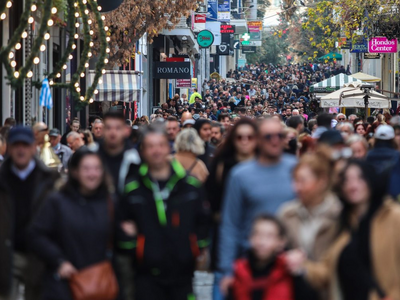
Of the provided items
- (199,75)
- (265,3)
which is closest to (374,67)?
(199,75)

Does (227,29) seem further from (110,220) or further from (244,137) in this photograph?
(110,220)

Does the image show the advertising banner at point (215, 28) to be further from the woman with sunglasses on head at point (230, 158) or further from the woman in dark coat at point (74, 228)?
the woman in dark coat at point (74, 228)

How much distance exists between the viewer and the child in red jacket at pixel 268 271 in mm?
5387

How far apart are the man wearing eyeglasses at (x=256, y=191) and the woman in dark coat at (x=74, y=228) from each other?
806mm

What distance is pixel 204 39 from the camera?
169 ft

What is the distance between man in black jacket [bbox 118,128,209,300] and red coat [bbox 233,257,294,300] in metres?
0.95

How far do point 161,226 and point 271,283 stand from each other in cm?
116

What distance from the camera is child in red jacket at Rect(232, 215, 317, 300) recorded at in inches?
212

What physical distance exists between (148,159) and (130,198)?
29 centimetres

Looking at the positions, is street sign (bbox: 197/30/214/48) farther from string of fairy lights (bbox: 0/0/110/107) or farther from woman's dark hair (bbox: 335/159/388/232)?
woman's dark hair (bbox: 335/159/388/232)

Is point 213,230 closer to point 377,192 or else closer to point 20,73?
point 377,192

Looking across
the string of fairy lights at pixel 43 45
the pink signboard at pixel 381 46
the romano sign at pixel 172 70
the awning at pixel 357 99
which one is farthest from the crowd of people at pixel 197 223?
the romano sign at pixel 172 70

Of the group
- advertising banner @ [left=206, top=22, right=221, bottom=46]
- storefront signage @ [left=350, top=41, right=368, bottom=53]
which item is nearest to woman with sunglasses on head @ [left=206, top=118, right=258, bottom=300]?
storefront signage @ [left=350, top=41, right=368, bottom=53]

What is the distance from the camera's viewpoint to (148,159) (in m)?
6.47
